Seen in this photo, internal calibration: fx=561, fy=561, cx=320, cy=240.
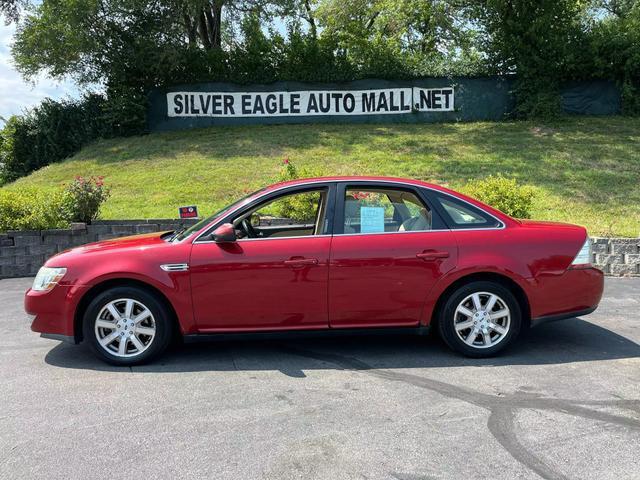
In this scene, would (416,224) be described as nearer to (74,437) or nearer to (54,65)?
(74,437)

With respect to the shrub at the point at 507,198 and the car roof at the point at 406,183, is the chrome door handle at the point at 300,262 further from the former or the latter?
the shrub at the point at 507,198

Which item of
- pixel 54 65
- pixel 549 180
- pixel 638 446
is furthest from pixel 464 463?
pixel 54 65

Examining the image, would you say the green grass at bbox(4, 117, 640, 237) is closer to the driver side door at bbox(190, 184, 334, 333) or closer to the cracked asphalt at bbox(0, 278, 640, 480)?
the cracked asphalt at bbox(0, 278, 640, 480)

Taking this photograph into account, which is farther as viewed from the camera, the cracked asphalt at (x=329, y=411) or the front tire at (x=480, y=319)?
the front tire at (x=480, y=319)

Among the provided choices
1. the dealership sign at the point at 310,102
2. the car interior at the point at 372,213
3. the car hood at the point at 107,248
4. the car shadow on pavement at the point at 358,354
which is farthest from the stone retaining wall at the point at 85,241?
the dealership sign at the point at 310,102

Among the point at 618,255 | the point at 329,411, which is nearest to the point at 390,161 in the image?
the point at 618,255

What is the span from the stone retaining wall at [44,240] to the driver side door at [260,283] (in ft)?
16.3

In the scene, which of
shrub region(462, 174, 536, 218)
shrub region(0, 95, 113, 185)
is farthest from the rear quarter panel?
shrub region(0, 95, 113, 185)

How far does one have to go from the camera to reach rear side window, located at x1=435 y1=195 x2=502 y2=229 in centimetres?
498

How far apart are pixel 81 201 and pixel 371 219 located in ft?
21.8

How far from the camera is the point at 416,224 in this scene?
5.02 meters

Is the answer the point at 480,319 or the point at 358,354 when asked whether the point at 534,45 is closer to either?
the point at 480,319

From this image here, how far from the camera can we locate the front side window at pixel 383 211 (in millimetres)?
4953

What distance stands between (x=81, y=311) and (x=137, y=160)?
12636 millimetres
